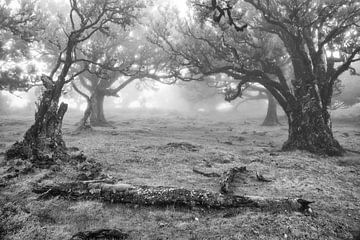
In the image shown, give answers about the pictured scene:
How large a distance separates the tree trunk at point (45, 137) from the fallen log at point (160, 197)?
11.2 ft

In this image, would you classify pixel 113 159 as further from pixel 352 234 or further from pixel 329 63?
pixel 329 63

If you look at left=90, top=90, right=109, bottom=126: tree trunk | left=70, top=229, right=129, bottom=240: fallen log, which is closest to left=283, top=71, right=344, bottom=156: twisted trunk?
left=70, top=229, right=129, bottom=240: fallen log

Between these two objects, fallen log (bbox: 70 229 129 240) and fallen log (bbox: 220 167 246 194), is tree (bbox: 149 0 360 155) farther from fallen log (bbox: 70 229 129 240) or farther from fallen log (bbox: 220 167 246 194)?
fallen log (bbox: 70 229 129 240)

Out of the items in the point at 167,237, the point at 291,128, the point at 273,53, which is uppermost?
the point at 273,53

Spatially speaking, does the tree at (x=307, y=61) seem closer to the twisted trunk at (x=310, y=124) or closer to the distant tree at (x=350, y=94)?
the twisted trunk at (x=310, y=124)

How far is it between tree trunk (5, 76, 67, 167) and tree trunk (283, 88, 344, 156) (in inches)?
466

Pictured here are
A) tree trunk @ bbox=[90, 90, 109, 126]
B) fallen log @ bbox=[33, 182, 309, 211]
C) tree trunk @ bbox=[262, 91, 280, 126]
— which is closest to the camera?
fallen log @ bbox=[33, 182, 309, 211]

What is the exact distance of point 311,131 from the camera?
614 inches

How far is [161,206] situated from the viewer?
7.21 m

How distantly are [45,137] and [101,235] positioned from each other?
789 centimetres

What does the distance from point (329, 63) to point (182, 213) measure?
14963mm

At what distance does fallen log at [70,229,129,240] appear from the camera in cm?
581

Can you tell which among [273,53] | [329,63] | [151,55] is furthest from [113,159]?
[151,55]

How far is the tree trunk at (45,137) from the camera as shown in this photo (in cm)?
1132
